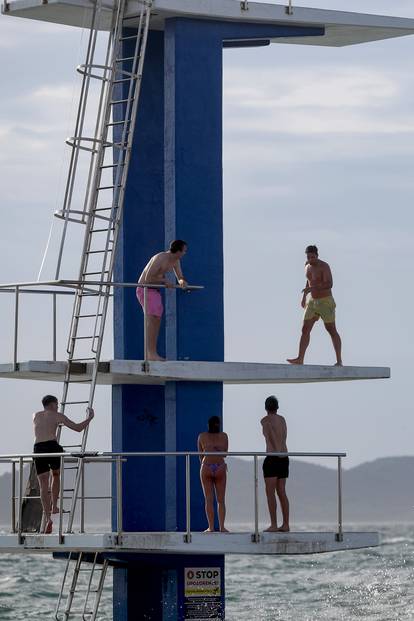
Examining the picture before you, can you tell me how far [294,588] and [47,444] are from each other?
148ft

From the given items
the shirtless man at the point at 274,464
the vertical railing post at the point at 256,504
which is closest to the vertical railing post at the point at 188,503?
the vertical railing post at the point at 256,504

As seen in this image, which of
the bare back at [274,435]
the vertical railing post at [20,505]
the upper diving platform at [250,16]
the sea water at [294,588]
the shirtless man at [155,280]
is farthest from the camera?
the sea water at [294,588]

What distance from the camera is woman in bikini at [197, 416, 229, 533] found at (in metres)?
26.7

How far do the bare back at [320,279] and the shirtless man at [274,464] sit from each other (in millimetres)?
2486

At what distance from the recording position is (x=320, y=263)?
2883 centimetres

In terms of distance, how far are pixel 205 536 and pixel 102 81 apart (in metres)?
6.81

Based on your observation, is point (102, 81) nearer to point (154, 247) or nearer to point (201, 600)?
point (154, 247)

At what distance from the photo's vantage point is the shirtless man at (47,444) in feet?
87.1

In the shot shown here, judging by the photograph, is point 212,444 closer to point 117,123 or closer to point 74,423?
point 74,423

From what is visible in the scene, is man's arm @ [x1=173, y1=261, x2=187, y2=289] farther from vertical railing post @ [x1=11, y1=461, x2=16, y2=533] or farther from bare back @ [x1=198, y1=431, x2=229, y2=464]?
vertical railing post @ [x1=11, y1=461, x2=16, y2=533]

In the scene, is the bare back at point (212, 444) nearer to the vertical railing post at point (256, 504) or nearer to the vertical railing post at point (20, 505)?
the vertical railing post at point (256, 504)

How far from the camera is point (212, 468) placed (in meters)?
26.7

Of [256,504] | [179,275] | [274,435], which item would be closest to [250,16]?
[179,275]

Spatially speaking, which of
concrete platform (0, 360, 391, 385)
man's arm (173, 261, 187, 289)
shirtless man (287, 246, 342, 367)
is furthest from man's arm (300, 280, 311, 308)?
man's arm (173, 261, 187, 289)
